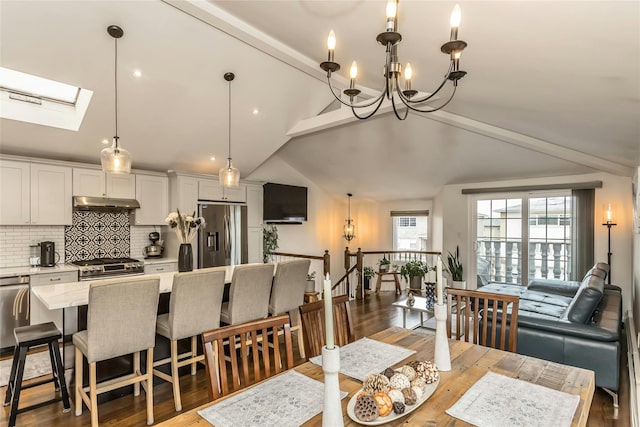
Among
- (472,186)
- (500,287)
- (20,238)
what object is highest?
(472,186)

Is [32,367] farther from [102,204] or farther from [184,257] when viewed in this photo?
[102,204]

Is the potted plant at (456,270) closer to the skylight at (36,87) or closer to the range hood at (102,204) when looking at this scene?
the range hood at (102,204)

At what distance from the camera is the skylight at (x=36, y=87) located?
3.60 m

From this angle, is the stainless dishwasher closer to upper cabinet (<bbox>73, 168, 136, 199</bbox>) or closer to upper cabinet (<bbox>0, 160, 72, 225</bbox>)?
upper cabinet (<bbox>0, 160, 72, 225</bbox>)

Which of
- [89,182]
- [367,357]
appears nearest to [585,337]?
[367,357]

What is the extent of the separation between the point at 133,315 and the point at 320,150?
15.0ft

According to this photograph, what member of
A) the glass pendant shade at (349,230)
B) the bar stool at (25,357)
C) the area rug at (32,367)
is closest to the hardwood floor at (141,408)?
the bar stool at (25,357)

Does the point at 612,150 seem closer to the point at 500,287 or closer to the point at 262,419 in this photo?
the point at 500,287

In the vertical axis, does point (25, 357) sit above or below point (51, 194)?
below

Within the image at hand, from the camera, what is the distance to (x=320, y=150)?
6305mm

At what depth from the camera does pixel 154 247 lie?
17.0ft

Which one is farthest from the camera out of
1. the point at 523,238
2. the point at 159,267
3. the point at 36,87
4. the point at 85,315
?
the point at 523,238

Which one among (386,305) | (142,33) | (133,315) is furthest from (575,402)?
(386,305)

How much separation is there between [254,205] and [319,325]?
4.47 m
